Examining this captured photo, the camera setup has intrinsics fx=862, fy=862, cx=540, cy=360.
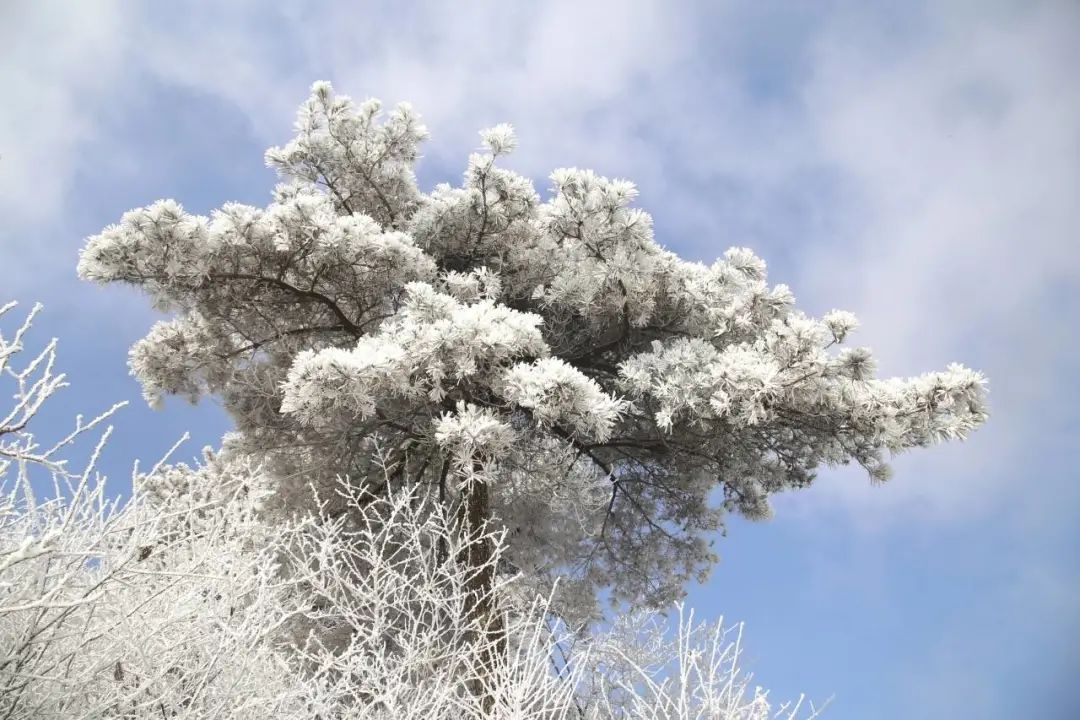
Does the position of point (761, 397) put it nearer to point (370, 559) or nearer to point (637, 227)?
point (637, 227)

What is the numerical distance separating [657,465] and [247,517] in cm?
573

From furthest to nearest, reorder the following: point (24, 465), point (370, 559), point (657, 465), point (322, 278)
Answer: point (657, 465)
point (322, 278)
point (370, 559)
point (24, 465)

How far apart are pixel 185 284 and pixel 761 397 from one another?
5226 millimetres

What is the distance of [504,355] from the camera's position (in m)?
6.23

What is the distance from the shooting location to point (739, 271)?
7688mm

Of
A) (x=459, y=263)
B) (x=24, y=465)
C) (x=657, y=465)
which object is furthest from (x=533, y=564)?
(x=24, y=465)

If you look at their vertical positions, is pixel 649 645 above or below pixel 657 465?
below

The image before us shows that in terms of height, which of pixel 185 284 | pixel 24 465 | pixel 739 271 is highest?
pixel 739 271

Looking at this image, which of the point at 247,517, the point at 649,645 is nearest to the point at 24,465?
the point at 247,517

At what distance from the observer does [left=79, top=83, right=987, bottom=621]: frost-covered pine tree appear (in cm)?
646

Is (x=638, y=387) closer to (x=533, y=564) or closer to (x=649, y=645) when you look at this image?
(x=649, y=645)

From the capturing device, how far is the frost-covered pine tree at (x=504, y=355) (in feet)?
21.2

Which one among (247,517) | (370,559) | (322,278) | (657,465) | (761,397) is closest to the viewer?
(247,517)

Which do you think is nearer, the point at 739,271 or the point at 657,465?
the point at 739,271
